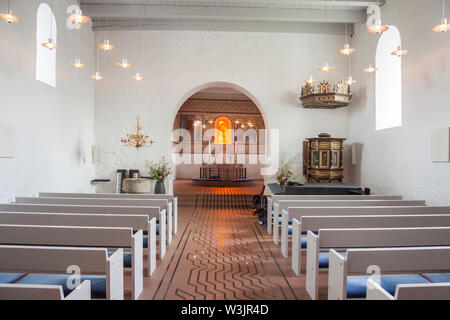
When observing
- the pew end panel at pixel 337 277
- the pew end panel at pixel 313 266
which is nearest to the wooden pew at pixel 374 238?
Result: the pew end panel at pixel 313 266

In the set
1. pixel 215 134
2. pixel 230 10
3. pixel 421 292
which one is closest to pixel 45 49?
pixel 230 10

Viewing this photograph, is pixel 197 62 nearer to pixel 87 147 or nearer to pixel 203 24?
pixel 203 24

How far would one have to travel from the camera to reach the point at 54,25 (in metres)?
7.84

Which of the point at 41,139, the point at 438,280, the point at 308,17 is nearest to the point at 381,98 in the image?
the point at 308,17

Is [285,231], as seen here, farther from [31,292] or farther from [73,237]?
[31,292]

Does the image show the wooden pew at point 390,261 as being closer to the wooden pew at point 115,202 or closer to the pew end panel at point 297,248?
the pew end panel at point 297,248

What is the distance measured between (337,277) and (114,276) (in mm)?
1986

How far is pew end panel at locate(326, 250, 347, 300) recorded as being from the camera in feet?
8.24

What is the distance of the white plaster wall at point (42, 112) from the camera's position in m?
5.95

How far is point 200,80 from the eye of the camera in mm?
10828

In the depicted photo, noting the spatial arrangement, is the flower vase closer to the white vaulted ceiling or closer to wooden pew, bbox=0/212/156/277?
the white vaulted ceiling

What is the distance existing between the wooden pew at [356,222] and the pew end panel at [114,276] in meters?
2.33

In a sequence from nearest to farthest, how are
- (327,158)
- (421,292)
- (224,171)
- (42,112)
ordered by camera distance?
1. (421,292)
2. (42,112)
3. (327,158)
4. (224,171)

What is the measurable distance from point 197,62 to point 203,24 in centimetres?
141
